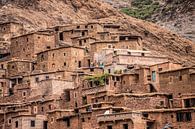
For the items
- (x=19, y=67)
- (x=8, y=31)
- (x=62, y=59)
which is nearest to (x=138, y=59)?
(x=62, y=59)

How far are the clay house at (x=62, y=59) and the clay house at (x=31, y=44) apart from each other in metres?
2.88

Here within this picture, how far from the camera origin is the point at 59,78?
60375 millimetres

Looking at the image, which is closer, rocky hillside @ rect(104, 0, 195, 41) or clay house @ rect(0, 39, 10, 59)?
clay house @ rect(0, 39, 10, 59)

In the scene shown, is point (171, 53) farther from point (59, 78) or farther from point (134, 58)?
point (59, 78)

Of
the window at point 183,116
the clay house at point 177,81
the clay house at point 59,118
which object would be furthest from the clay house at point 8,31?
the window at point 183,116

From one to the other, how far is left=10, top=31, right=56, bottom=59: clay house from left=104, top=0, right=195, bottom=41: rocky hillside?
81.0ft

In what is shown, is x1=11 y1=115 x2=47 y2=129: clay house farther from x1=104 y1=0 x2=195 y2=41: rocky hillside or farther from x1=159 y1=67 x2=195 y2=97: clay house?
x1=104 y1=0 x2=195 y2=41: rocky hillside

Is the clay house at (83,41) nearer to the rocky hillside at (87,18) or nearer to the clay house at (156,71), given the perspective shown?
the rocky hillside at (87,18)

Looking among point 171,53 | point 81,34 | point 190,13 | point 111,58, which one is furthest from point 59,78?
point 190,13

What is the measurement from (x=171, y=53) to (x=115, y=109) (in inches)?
916

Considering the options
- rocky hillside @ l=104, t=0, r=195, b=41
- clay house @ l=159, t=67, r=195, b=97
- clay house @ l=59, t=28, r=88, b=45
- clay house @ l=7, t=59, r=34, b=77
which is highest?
rocky hillside @ l=104, t=0, r=195, b=41

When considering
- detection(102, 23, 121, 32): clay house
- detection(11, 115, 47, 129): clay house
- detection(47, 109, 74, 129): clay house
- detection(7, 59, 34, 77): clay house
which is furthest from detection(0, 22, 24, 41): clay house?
detection(47, 109, 74, 129): clay house

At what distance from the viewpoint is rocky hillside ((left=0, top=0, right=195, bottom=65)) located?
75.3 m

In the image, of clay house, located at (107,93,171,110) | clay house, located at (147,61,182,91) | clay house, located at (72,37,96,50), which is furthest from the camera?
clay house, located at (72,37,96,50)
